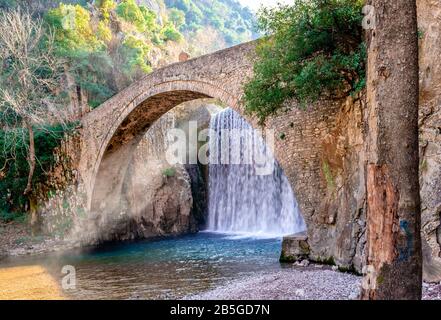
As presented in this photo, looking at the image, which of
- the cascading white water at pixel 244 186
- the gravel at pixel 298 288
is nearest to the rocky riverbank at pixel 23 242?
the cascading white water at pixel 244 186

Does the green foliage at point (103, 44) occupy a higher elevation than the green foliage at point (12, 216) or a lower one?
higher

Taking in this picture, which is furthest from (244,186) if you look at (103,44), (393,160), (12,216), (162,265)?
(393,160)

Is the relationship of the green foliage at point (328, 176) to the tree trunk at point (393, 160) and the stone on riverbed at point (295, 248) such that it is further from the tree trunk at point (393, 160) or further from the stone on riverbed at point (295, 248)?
the tree trunk at point (393, 160)

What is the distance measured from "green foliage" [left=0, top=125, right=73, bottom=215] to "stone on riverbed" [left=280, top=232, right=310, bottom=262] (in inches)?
411

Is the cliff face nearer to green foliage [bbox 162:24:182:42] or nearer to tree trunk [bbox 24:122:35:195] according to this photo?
tree trunk [bbox 24:122:35:195]

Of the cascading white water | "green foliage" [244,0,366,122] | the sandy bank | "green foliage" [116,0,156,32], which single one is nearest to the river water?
the sandy bank

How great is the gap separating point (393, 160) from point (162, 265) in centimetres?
738

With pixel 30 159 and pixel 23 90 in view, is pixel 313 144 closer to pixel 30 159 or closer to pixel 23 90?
pixel 23 90

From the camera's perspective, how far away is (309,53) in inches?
267

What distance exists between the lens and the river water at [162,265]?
7191 mm

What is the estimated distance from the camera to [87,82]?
60.6ft

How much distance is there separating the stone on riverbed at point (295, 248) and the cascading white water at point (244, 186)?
16.6 ft

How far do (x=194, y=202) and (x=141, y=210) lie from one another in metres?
2.45
